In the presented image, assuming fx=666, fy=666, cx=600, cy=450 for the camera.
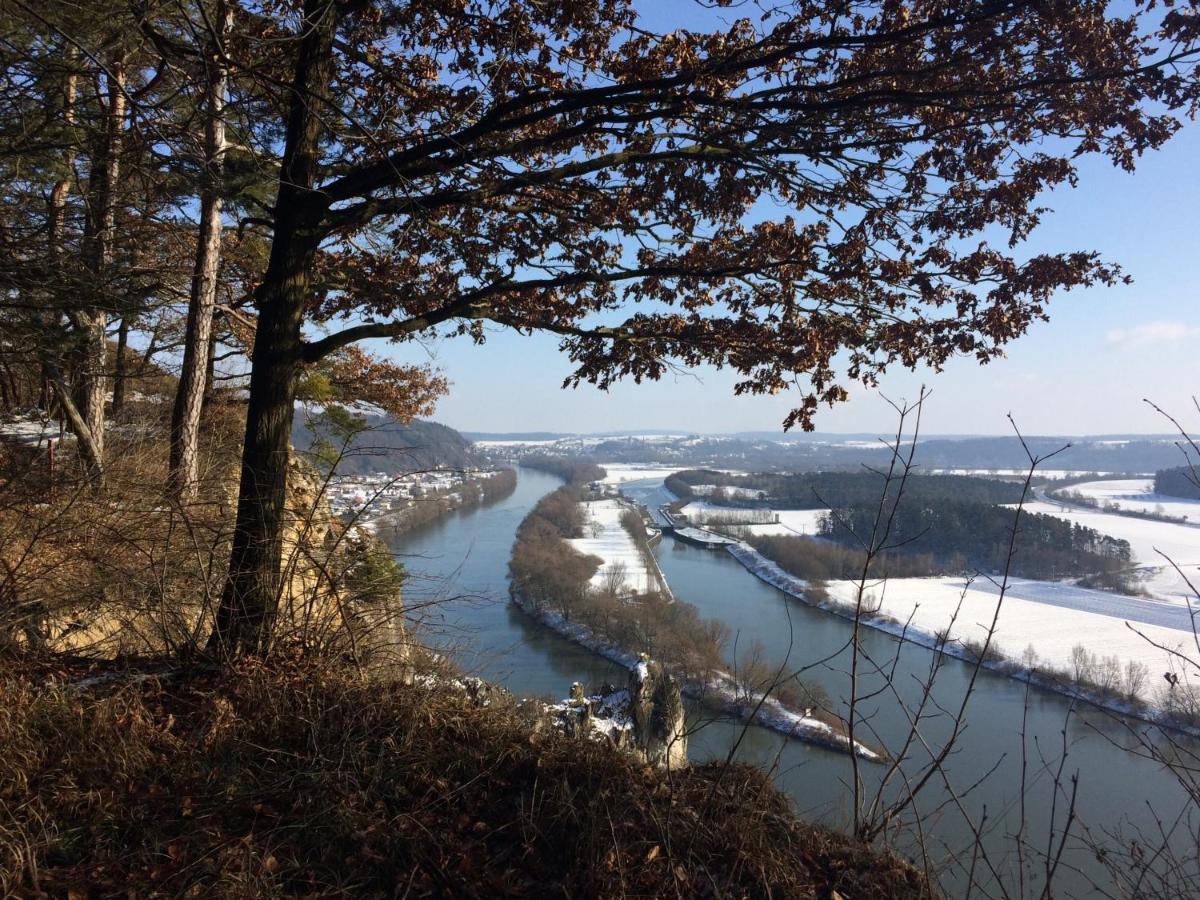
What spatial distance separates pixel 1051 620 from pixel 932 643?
5.27 meters

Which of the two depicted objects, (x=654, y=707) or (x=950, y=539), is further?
(x=950, y=539)

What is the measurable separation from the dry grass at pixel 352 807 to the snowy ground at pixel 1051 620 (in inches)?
765

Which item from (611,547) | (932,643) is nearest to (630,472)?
(611,547)

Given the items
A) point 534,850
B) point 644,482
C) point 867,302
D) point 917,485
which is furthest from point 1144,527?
point 644,482

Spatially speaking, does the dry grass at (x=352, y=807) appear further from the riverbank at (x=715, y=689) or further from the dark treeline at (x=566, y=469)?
the dark treeline at (x=566, y=469)

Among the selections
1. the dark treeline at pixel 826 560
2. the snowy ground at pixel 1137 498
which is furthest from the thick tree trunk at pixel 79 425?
the dark treeline at pixel 826 560

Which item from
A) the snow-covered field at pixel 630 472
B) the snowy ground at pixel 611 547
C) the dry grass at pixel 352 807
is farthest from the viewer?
the snow-covered field at pixel 630 472

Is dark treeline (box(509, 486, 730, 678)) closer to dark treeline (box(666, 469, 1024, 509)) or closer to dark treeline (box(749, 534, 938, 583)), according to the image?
dark treeline (box(666, 469, 1024, 509))

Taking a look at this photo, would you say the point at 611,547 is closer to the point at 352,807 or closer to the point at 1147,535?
the point at 1147,535

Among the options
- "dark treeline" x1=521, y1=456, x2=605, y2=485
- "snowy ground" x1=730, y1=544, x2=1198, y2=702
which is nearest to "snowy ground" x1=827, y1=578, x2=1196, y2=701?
"snowy ground" x1=730, y1=544, x2=1198, y2=702

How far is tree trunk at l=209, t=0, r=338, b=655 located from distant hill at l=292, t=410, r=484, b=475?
413 millimetres

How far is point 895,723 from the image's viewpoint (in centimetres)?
1720

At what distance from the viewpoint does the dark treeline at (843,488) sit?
939 inches

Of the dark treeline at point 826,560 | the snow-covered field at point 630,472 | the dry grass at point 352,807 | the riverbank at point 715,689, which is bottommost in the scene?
the riverbank at point 715,689
